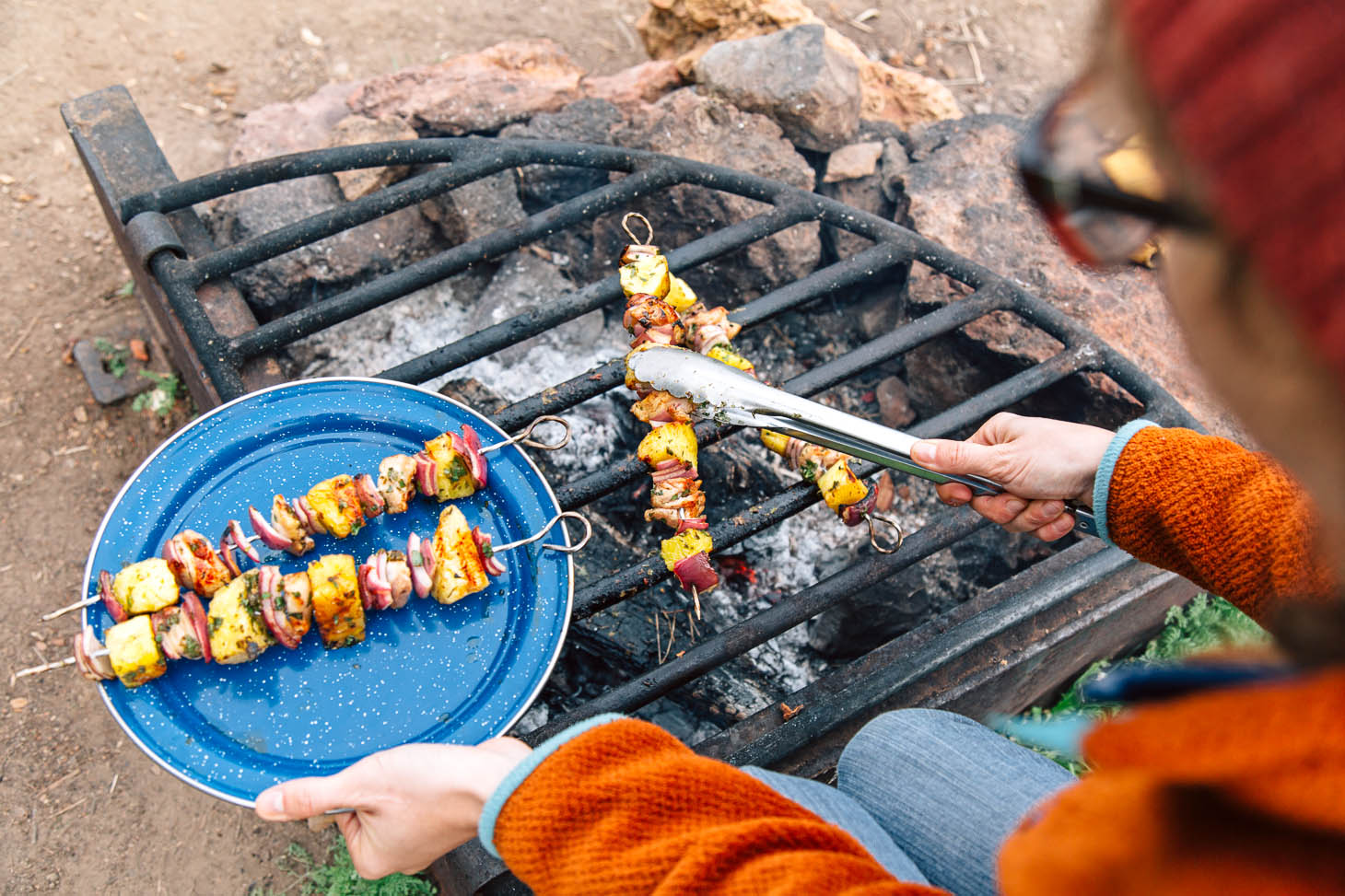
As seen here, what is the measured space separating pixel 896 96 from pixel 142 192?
3.09 m

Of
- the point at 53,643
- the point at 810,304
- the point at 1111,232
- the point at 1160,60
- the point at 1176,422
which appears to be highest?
the point at 1160,60

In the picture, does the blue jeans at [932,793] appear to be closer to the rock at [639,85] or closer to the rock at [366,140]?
the rock at [366,140]

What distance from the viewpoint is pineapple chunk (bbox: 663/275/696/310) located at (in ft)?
7.86

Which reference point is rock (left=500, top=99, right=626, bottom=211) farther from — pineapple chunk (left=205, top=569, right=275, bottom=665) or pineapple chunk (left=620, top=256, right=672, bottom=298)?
pineapple chunk (left=205, top=569, right=275, bottom=665)

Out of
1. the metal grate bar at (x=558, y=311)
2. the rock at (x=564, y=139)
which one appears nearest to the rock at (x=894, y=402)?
the metal grate bar at (x=558, y=311)

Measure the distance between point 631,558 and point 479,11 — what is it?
3.38 m

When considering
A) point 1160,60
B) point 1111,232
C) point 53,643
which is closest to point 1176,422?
point 1111,232

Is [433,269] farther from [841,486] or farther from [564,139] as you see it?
[841,486]

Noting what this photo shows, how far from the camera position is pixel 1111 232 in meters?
0.84

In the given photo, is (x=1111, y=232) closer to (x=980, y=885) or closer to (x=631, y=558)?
(x=980, y=885)

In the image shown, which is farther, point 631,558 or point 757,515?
point 631,558

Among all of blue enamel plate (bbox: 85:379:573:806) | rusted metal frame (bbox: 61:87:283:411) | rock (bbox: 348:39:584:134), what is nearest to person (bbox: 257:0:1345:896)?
blue enamel plate (bbox: 85:379:573:806)

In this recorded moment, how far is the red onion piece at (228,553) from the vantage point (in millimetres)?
1900

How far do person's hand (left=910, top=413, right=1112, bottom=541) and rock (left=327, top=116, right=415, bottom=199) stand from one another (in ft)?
7.78
